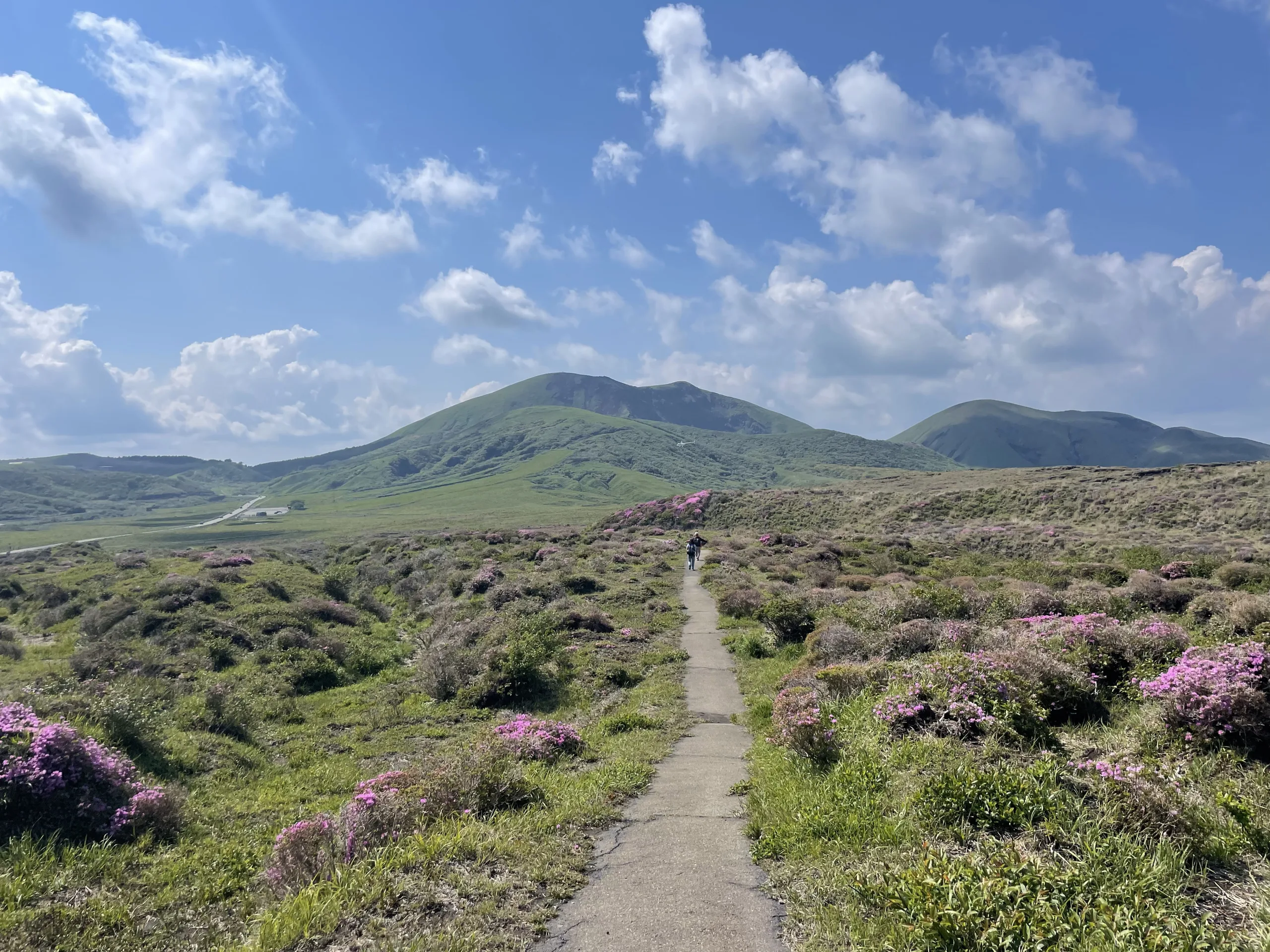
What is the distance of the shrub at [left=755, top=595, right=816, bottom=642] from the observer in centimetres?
1886

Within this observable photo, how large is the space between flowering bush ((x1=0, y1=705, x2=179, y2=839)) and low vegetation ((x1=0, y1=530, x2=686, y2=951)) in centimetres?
3

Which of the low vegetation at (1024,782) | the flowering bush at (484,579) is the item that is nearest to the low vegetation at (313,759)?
the flowering bush at (484,579)

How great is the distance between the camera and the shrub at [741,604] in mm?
24141

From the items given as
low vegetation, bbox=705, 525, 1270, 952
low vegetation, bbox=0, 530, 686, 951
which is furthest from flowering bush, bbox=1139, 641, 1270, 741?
low vegetation, bbox=0, 530, 686, 951

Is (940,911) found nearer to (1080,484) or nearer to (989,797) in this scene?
(989,797)

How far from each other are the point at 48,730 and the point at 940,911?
11.4 m

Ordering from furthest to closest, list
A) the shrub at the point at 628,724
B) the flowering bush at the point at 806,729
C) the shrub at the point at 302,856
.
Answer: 1. the shrub at the point at 628,724
2. the flowering bush at the point at 806,729
3. the shrub at the point at 302,856

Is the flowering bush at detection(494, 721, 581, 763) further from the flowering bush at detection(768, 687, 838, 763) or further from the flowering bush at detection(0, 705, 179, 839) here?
the flowering bush at detection(0, 705, 179, 839)

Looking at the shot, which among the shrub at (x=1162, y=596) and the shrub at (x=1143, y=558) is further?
the shrub at (x=1143, y=558)

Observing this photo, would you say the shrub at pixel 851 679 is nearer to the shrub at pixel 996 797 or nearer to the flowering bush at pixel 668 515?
the shrub at pixel 996 797

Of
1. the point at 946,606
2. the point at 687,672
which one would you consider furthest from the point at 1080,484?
the point at 687,672

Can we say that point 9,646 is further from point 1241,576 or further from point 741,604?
point 1241,576

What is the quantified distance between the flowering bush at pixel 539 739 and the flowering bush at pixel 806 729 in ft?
12.1

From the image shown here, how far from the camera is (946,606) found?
16891 millimetres
